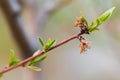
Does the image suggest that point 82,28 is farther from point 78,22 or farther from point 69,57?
point 69,57

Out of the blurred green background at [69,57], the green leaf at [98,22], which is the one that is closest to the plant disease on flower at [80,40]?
the green leaf at [98,22]

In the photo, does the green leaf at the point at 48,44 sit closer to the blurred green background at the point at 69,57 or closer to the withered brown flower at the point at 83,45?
the withered brown flower at the point at 83,45

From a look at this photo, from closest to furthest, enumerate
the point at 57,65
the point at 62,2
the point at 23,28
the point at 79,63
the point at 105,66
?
the point at 23,28 < the point at 62,2 < the point at 105,66 < the point at 79,63 < the point at 57,65

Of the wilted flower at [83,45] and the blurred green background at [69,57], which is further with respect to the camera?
the blurred green background at [69,57]

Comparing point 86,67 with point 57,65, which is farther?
point 57,65

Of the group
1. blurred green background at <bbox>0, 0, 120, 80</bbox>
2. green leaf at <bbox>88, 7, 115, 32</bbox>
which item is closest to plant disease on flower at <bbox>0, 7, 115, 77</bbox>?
green leaf at <bbox>88, 7, 115, 32</bbox>

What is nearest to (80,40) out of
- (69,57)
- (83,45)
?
(83,45)

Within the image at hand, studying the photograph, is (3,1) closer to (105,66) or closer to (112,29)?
(112,29)

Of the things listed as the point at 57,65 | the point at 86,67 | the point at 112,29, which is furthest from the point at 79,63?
the point at 112,29

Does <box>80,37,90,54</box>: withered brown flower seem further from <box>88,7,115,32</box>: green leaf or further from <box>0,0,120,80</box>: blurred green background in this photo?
<box>0,0,120,80</box>: blurred green background

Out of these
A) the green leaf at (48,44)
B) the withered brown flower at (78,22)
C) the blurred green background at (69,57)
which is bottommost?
the blurred green background at (69,57)

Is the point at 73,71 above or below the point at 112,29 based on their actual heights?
below
